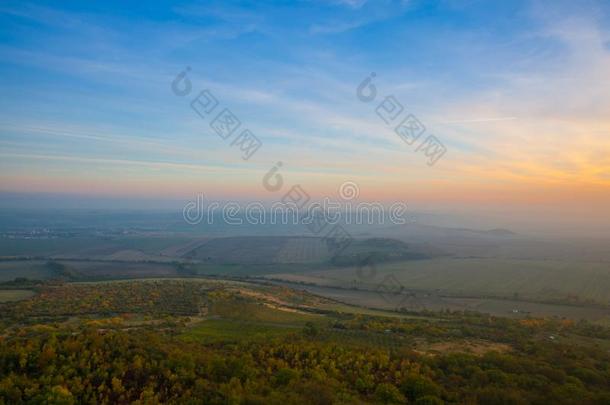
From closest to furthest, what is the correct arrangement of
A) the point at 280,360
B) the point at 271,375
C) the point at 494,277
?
the point at 271,375
the point at 280,360
the point at 494,277

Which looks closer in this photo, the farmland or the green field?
the farmland

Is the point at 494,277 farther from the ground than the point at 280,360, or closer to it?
closer to it

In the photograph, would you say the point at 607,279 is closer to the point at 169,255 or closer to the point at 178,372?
the point at 178,372

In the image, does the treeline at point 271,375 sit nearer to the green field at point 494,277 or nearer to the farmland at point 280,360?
the farmland at point 280,360

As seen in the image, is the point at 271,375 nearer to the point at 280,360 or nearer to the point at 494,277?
the point at 280,360

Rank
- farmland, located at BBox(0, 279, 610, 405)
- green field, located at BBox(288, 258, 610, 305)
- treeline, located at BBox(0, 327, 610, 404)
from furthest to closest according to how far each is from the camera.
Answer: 1. green field, located at BBox(288, 258, 610, 305)
2. farmland, located at BBox(0, 279, 610, 405)
3. treeline, located at BBox(0, 327, 610, 404)

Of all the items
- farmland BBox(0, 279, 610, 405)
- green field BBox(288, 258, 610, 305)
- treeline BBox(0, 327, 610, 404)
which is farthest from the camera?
green field BBox(288, 258, 610, 305)

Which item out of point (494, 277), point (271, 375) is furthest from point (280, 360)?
point (494, 277)

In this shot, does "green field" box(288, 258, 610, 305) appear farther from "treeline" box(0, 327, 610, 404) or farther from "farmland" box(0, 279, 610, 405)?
"treeline" box(0, 327, 610, 404)

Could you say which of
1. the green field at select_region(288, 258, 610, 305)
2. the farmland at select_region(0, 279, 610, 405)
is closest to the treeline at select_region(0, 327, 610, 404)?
the farmland at select_region(0, 279, 610, 405)

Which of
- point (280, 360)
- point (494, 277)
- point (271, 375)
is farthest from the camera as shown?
point (494, 277)

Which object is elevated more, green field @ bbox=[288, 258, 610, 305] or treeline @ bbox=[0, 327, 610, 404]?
treeline @ bbox=[0, 327, 610, 404]
